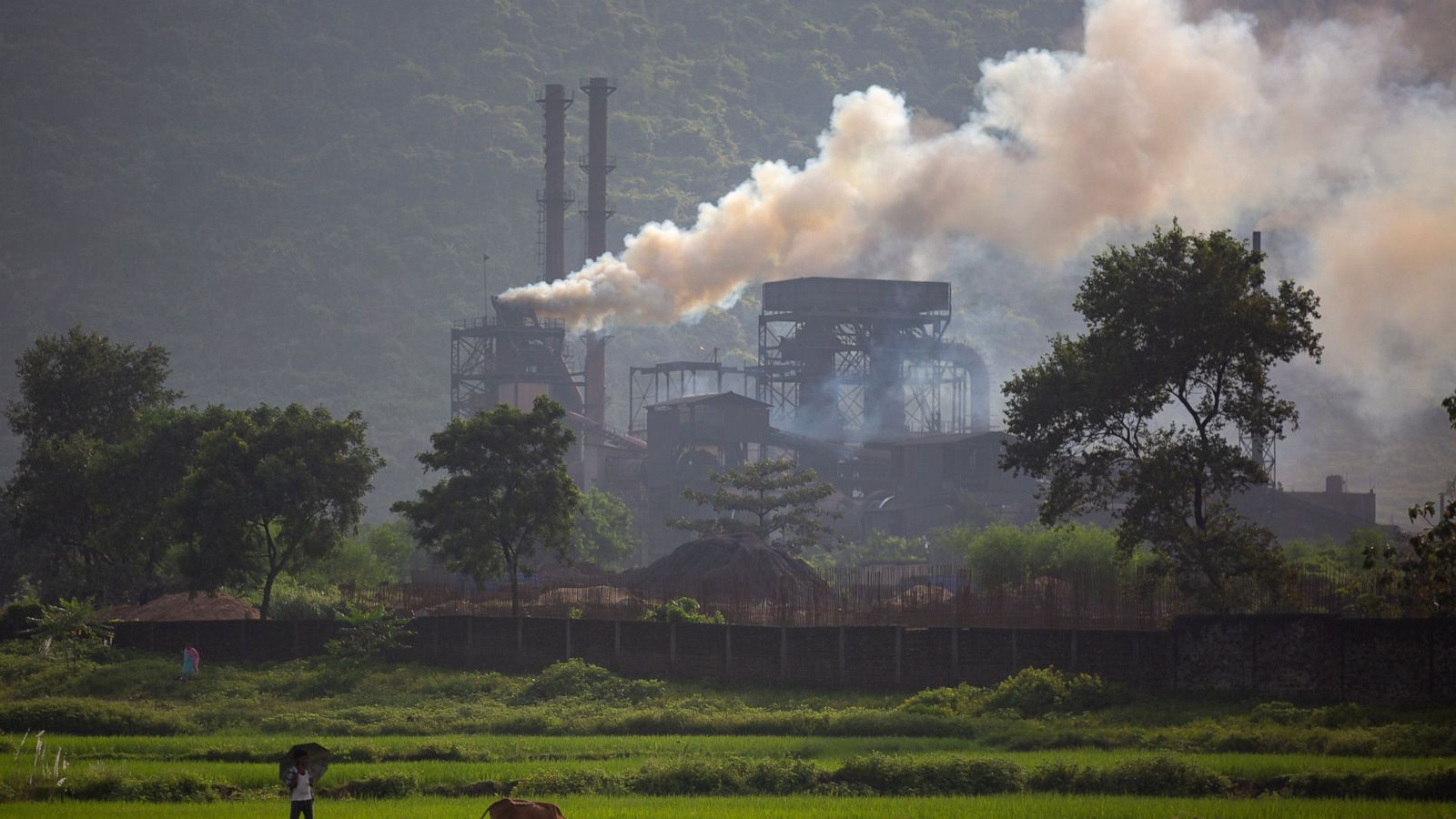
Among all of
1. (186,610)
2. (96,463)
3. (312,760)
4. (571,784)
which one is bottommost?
(571,784)

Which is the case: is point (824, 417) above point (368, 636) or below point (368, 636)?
above

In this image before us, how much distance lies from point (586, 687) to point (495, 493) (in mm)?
17856

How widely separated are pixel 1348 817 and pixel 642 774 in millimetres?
14250

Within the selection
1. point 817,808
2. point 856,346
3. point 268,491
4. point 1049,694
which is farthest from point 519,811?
point 856,346

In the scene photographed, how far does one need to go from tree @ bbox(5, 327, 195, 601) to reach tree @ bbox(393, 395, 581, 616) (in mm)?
14663

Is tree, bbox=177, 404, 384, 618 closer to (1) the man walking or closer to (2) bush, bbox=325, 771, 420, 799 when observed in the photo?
(2) bush, bbox=325, 771, 420, 799

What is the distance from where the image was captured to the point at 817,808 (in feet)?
108

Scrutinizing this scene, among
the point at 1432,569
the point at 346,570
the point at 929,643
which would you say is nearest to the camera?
the point at 1432,569

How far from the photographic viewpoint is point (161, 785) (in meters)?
36.0

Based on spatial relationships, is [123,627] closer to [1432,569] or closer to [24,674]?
[24,674]

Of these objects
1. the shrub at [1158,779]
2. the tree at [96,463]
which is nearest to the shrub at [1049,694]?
the shrub at [1158,779]

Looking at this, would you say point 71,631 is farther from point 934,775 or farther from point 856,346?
point 856,346

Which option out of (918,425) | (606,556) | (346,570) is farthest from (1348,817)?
(918,425)

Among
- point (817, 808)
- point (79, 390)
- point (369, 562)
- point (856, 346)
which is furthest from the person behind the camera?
point (856, 346)
